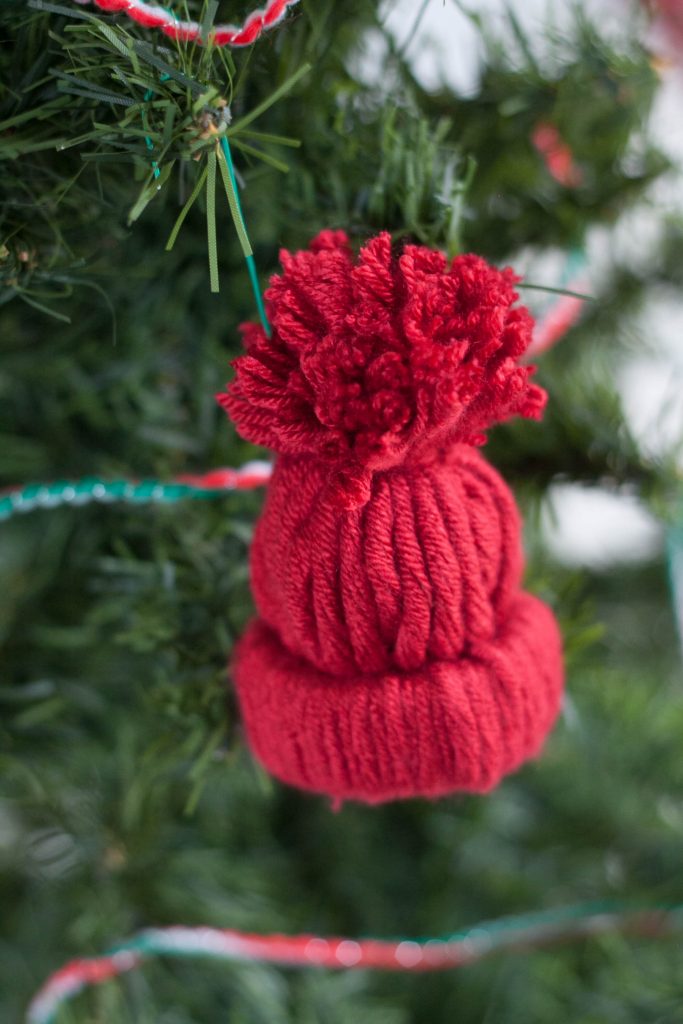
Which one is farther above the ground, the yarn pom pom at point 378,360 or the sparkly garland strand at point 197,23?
the sparkly garland strand at point 197,23

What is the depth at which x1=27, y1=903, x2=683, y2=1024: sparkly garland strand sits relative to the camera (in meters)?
0.39

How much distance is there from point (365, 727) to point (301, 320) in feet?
0.42

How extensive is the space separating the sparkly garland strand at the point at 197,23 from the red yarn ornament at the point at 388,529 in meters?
0.06

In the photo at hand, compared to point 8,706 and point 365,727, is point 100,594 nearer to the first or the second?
point 8,706

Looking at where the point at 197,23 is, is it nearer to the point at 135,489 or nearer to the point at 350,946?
the point at 135,489

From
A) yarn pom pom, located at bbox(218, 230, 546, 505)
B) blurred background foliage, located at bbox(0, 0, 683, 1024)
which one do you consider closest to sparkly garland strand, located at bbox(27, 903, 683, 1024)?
blurred background foliage, located at bbox(0, 0, 683, 1024)

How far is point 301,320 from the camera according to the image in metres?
0.24

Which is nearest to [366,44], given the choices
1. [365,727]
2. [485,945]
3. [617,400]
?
[617,400]

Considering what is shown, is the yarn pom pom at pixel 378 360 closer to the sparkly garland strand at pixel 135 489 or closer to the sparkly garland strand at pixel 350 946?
the sparkly garland strand at pixel 135 489

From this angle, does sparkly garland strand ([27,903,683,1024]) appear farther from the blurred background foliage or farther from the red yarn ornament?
the red yarn ornament

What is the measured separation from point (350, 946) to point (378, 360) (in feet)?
1.00

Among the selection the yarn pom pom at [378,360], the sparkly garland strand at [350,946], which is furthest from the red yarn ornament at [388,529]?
the sparkly garland strand at [350,946]

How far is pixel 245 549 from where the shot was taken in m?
0.38

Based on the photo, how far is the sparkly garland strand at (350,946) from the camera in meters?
0.39
